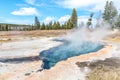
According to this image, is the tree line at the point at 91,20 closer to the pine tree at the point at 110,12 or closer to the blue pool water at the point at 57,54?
the pine tree at the point at 110,12

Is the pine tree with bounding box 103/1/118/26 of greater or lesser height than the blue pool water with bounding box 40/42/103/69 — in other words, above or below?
above

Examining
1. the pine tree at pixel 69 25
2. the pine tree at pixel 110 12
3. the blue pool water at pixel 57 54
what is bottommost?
the blue pool water at pixel 57 54

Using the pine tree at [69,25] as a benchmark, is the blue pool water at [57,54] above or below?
below

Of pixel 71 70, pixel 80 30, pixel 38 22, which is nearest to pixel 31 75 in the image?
pixel 71 70

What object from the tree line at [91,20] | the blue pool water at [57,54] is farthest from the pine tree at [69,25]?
the blue pool water at [57,54]

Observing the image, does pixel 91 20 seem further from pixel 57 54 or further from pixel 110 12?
pixel 57 54

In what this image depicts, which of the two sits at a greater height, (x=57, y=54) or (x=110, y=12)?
(x=110, y=12)

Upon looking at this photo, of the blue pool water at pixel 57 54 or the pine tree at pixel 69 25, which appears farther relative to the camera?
the pine tree at pixel 69 25

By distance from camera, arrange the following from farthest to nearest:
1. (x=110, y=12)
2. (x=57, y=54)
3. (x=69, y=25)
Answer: (x=69, y=25), (x=110, y=12), (x=57, y=54)

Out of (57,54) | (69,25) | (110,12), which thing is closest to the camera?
(57,54)

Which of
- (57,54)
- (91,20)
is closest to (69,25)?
(91,20)

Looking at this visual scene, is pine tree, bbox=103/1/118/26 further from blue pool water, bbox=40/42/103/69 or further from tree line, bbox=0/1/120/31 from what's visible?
blue pool water, bbox=40/42/103/69

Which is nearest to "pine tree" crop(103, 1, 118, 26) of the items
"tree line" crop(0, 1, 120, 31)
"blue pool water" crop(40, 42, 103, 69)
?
"tree line" crop(0, 1, 120, 31)

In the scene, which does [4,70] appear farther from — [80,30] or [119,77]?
[80,30]
